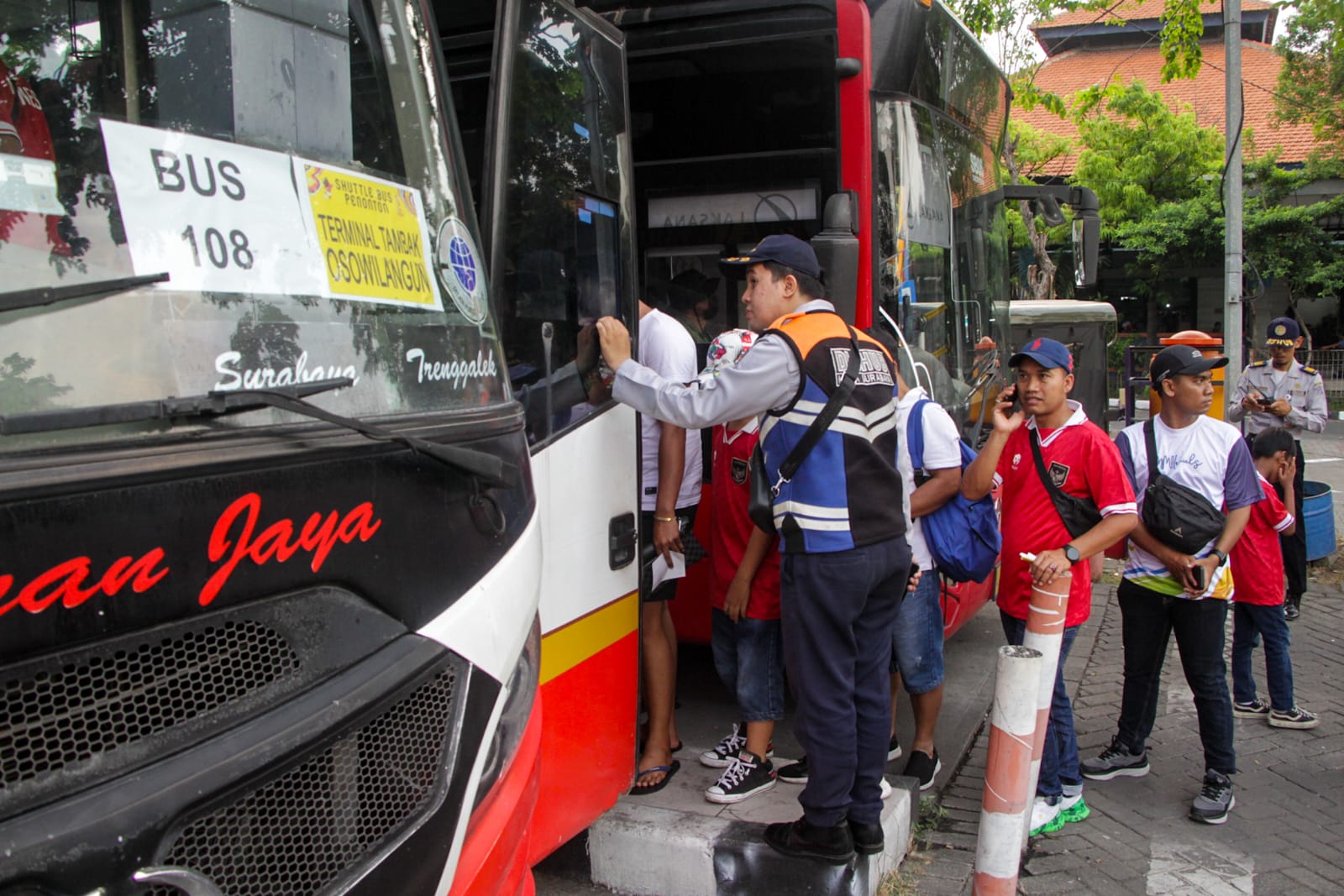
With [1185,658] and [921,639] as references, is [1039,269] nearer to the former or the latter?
[1185,658]

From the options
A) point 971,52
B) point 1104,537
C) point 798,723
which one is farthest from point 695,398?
point 971,52

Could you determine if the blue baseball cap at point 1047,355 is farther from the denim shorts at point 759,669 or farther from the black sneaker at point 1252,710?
the black sneaker at point 1252,710

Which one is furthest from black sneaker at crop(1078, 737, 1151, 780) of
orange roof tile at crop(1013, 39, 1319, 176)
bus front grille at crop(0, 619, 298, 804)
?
orange roof tile at crop(1013, 39, 1319, 176)

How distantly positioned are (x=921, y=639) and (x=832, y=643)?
3.61 ft

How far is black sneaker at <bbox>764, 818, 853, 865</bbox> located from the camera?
3373 millimetres

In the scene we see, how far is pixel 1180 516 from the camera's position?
4.24m

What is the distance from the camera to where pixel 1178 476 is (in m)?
4.31

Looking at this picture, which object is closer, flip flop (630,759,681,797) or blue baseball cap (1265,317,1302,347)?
flip flop (630,759,681,797)

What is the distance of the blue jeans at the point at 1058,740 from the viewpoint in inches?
164

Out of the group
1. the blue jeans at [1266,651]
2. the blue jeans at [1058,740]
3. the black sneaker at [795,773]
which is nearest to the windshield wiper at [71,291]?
the black sneaker at [795,773]

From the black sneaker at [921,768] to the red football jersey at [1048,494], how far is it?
69cm

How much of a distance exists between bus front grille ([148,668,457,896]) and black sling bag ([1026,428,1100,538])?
2.74 meters

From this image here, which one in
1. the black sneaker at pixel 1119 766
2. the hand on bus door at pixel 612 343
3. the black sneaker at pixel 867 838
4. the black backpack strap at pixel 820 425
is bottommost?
the black sneaker at pixel 1119 766

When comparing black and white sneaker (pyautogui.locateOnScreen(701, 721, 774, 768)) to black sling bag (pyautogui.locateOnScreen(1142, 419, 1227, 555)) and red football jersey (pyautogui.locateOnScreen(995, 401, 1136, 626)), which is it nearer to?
red football jersey (pyautogui.locateOnScreen(995, 401, 1136, 626))
